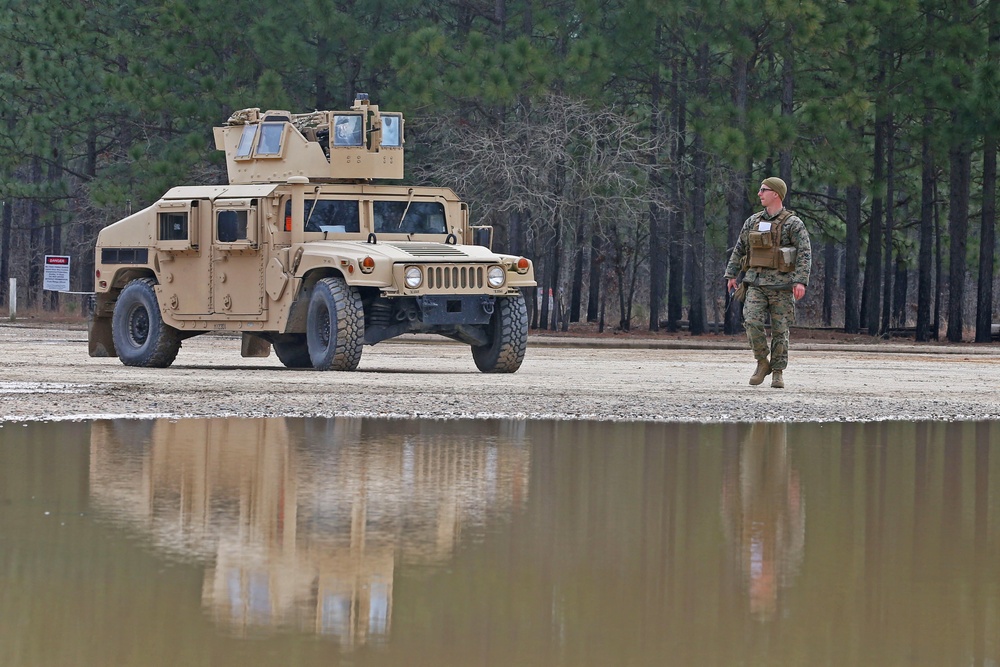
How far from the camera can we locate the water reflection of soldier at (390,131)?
69.1ft

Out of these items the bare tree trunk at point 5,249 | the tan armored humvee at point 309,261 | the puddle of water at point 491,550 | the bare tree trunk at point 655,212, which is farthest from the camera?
the bare tree trunk at point 5,249

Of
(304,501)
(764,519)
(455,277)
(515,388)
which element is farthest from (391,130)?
(764,519)

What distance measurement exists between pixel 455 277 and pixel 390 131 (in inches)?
126

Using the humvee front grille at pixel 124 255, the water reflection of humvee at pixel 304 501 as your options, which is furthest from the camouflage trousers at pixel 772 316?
the humvee front grille at pixel 124 255

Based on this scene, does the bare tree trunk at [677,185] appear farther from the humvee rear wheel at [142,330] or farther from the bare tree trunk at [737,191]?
the humvee rear wheel at [142,330]

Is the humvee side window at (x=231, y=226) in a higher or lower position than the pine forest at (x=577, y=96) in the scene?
lower

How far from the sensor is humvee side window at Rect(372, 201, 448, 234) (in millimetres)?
20141

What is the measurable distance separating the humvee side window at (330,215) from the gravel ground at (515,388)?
1688 millimetres

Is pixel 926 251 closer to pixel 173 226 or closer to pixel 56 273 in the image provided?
pixel 56 273

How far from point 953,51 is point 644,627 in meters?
32.3

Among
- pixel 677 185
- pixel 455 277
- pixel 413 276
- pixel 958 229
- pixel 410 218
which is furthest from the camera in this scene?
pixel 677 185

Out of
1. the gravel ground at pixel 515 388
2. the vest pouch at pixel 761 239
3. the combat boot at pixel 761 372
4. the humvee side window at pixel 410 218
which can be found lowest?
the gravel ground at pixel 515 388

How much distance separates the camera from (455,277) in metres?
18.8

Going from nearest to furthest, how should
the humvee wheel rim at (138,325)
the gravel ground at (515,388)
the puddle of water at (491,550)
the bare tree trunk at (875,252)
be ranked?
the puddle of water at (491,550) < the gravel ground at (515,388) < the humvee wheel rim at (138,325) < the bare tree trunk at (875,252)
